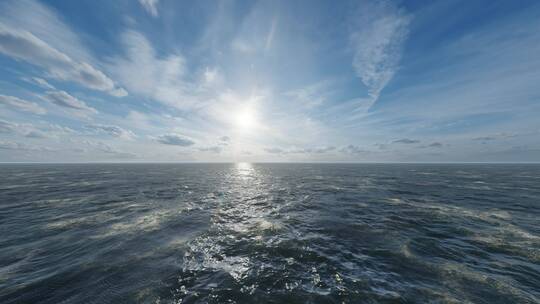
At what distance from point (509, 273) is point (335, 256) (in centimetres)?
945

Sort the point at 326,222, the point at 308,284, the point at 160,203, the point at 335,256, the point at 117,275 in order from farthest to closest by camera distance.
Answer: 1. the point at 160,203
2. the point at 326,222
3. the point at 335,256
4. the point at 117,275
5. the point at 308,284

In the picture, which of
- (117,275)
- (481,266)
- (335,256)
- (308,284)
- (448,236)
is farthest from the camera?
(448,236)

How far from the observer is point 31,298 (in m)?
8.75

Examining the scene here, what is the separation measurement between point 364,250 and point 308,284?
595 cm

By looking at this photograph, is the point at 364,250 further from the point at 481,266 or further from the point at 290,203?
the point at 290,203

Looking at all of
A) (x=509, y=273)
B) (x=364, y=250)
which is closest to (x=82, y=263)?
(x=364, y=250)

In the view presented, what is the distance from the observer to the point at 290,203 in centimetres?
2728

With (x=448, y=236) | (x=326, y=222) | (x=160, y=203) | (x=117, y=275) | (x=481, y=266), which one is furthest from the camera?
(x=160, y=203)

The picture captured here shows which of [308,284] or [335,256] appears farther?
[335,256]

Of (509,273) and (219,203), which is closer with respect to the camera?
(509,273)

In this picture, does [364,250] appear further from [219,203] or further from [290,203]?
[219,203]

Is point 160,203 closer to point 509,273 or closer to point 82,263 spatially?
point 82,263

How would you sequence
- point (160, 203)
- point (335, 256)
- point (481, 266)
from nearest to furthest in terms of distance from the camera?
point (481, 266) → point (335, 256) → point (160, 203)

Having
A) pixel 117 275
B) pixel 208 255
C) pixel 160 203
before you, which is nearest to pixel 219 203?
pixel 160 203
